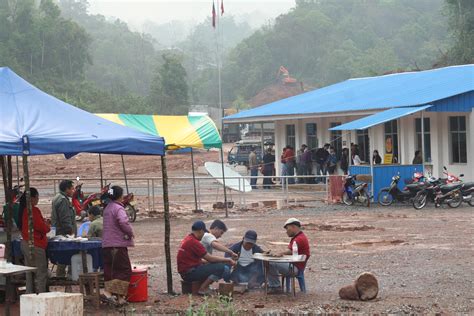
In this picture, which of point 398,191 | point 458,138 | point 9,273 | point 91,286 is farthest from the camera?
point 458,138

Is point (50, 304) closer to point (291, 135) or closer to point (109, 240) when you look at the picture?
point (109, 240)

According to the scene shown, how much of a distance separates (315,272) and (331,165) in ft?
64.6

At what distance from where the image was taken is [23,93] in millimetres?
12352

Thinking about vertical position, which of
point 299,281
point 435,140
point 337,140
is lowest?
point 299,281

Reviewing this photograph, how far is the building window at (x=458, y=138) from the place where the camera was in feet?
96.5

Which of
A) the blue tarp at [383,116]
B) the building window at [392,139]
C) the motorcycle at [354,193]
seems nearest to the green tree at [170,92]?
the building window at [392,139]

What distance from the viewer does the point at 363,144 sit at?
114 feet

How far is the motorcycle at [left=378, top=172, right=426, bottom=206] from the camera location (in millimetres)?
25816

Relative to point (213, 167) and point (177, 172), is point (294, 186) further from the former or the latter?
point (177, 172)

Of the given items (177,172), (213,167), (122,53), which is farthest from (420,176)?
(122,53)

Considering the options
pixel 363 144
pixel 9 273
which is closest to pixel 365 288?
pixel 9 273

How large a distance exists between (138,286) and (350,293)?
283 centimetres

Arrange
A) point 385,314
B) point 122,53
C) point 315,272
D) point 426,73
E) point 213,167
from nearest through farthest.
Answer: point 385,314 → point 315,272 → point 213,167 → point 426,73 → point 122,53

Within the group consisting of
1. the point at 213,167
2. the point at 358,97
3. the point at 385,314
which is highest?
the point at 358,97
